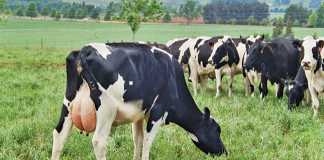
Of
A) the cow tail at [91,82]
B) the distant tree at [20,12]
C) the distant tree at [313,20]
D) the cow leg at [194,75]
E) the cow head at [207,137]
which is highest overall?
the cow tail at [91,82]

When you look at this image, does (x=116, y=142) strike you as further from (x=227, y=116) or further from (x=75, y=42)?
(x=75, y=42)

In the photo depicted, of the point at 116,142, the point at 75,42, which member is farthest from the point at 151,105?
the point at 75,42

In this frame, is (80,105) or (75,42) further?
(75,42)

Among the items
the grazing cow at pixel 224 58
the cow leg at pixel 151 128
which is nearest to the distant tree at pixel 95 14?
the grazing cow at pixel 224 58

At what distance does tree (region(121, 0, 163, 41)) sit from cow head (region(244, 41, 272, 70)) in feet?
69.2

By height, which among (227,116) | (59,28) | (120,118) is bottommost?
(59,28)

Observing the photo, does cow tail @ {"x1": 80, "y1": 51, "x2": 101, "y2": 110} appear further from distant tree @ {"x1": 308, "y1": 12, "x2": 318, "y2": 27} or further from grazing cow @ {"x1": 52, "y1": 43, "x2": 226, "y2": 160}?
distant tree @ {"x1": 308, "y1": 12, "x2": 318, "y2": 27}

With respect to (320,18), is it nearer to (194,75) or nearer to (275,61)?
(194,75)

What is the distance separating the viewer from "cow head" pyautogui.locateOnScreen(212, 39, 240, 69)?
15.7 metres

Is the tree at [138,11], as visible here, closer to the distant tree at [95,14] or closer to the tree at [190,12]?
the tree at [190,12]

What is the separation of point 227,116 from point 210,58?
5.11 m

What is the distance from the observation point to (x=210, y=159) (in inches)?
Result: 307

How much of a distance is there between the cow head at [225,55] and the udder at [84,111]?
30.8 ft

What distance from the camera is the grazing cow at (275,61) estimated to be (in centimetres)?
1486
